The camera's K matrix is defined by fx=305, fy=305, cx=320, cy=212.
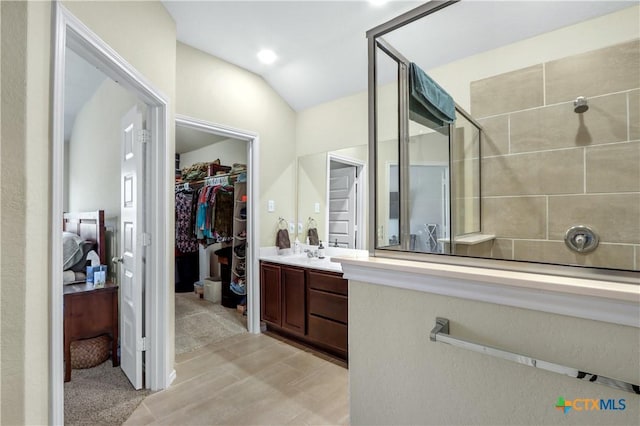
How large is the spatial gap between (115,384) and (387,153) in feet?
8.16

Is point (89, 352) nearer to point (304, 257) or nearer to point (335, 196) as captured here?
point (304, 257)

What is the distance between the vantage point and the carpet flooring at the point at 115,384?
1870 millimetres

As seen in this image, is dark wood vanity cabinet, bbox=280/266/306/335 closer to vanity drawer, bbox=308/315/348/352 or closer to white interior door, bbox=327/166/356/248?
vanity drawer, bbox=308/315/348/352

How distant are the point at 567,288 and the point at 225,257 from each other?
409 centimetres

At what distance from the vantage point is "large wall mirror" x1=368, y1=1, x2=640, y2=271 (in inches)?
61.0

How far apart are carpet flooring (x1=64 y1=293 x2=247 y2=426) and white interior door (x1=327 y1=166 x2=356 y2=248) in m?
1.44

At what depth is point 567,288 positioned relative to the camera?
Answer: 669 millimetres

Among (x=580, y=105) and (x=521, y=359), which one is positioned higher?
(x=580, y=105)

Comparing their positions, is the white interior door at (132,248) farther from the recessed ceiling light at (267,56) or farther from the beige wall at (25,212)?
the recessed ceiling light at (267,56)

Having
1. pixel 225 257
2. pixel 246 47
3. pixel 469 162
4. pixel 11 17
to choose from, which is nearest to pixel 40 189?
pixel 11 17

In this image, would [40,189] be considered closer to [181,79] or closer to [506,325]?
[506,325]

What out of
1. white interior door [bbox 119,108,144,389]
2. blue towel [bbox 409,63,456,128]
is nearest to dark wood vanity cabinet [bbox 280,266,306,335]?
white interior door [bbox 119,108,144,389]

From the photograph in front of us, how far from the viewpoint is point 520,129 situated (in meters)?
2.11

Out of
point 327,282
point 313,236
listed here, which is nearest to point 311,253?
point 313,236
